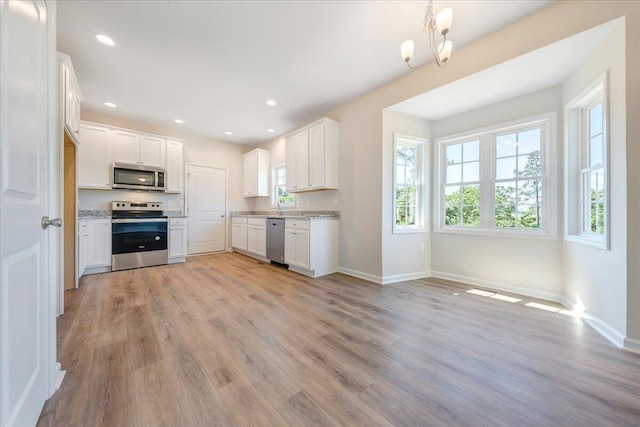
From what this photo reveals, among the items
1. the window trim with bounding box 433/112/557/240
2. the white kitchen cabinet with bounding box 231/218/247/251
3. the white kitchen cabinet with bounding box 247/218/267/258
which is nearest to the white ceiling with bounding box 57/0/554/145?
the window trim with bounding box 433/112/557/240

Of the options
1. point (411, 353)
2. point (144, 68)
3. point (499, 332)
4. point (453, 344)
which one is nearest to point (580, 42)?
point (499, 332)

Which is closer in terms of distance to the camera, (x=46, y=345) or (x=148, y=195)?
(x=46, y=345)

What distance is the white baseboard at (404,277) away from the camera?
3434mm

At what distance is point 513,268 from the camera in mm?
3047

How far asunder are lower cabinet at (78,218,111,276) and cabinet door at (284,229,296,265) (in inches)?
113

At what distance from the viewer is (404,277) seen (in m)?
3.59

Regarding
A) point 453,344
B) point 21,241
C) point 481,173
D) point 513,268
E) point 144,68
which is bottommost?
point 453,344

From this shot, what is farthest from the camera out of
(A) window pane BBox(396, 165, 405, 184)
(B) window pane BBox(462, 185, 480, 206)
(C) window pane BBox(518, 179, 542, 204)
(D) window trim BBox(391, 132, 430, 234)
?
(D) window trim BBox(391, 132, 430, 234)

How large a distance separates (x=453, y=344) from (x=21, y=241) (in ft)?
8.19

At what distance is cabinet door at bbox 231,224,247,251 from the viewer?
5.45m

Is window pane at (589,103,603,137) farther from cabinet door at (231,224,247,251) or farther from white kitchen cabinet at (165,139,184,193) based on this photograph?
white kitchen cabinet at (165,139,184,193)

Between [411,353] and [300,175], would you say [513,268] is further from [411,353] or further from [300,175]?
[300,175]

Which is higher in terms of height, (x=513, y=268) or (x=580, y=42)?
(x=580, y=42)

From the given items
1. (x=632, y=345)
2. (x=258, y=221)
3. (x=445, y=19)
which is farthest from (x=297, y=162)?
(x=632, y=345)
